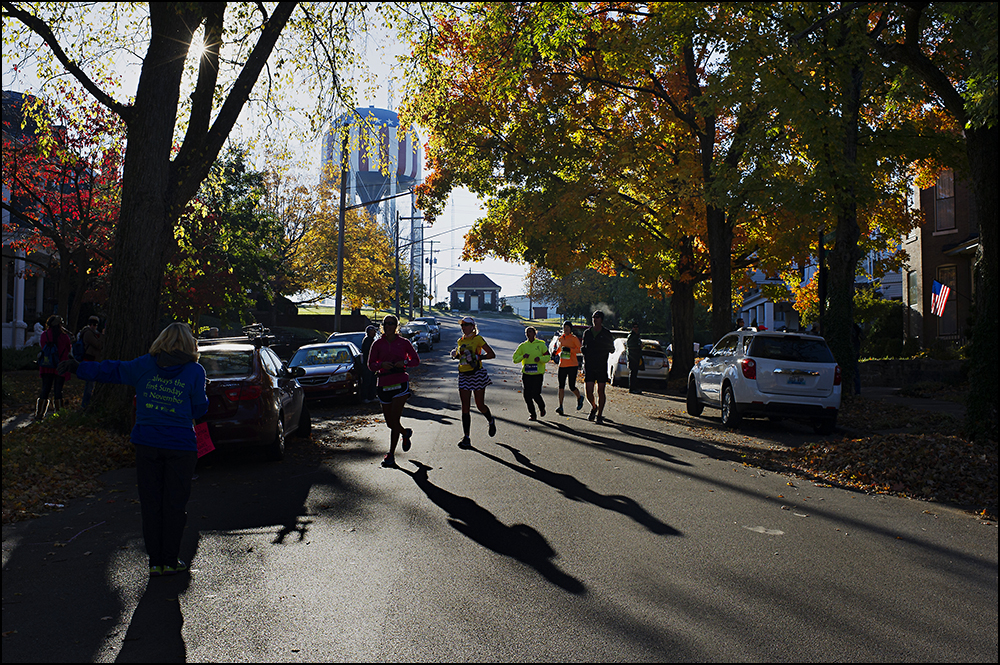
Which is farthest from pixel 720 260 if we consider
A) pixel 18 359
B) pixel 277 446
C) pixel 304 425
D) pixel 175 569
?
pixel 18 359

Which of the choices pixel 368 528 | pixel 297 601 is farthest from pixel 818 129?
pixel 297 601

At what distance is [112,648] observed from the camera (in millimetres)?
4320

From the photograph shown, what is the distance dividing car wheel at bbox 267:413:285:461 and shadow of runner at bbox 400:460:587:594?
9.73ft

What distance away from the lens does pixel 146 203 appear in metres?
12.1

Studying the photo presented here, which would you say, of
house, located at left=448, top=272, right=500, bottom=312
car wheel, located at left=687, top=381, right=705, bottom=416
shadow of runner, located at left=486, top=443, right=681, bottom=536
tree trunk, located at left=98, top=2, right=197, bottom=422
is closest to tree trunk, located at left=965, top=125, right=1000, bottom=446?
shadow of runner, located at left=486, top=443, right=681, bottom=536

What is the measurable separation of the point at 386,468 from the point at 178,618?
5.30m

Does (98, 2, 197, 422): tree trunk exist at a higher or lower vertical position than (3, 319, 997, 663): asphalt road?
higher

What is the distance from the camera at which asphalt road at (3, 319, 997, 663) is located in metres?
4.37

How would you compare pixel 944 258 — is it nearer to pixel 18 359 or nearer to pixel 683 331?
pixel 683 331

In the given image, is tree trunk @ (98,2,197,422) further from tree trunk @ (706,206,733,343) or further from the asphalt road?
tree trunk @ (706,206,733,343)

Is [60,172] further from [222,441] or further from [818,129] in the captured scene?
[818,129]

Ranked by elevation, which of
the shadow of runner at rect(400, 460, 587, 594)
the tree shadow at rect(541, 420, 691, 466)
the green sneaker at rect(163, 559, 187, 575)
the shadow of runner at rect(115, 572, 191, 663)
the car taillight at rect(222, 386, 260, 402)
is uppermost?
the car taillight at rect(222, 386, 260, 402)

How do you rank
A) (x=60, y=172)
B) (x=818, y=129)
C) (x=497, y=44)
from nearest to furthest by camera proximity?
1. (x=818, y=129)
2. (x=497, y=44)
3. (x=60, y=172)

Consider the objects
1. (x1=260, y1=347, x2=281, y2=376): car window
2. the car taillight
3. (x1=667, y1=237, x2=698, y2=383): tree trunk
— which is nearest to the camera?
the car taillight
